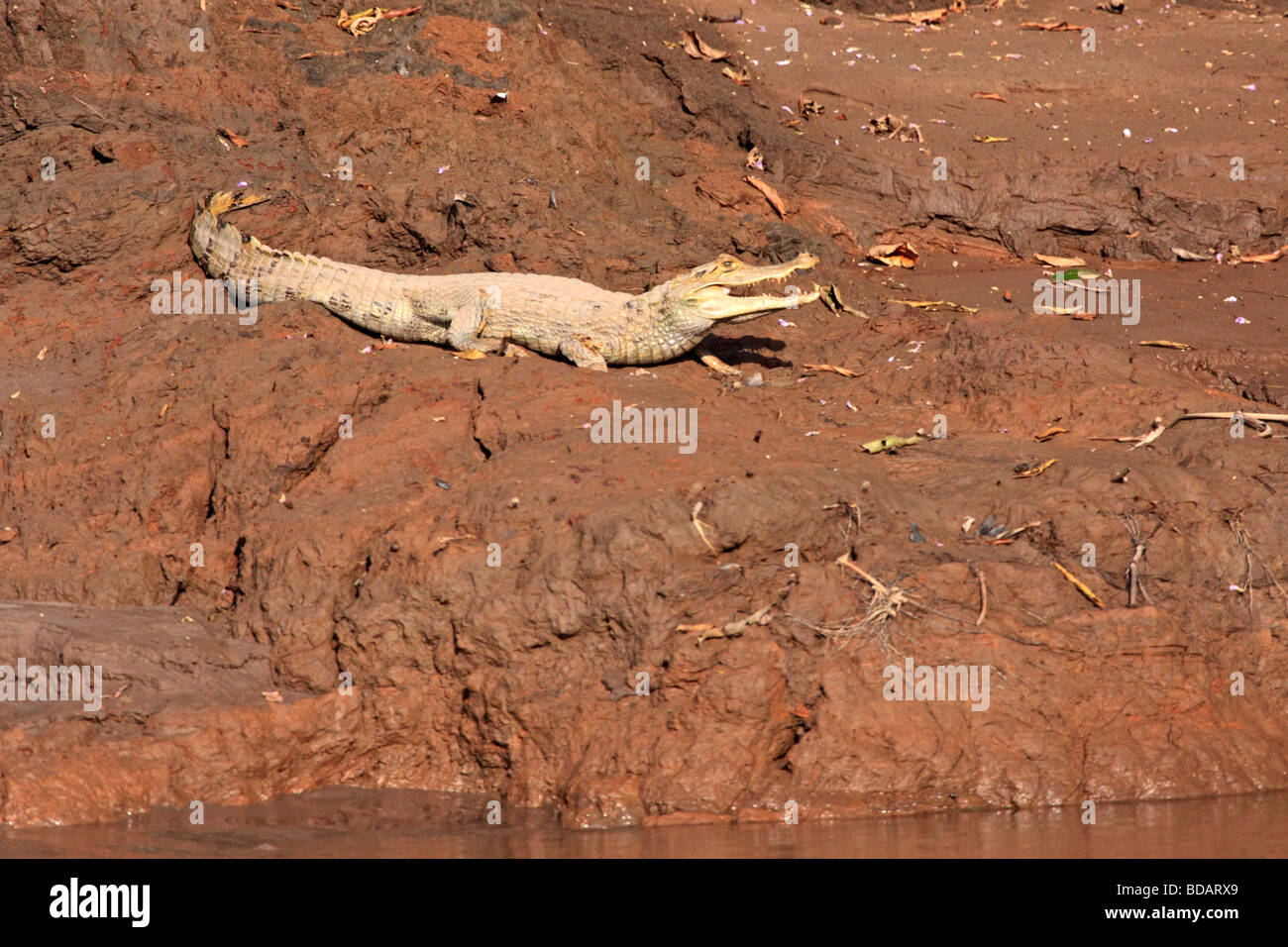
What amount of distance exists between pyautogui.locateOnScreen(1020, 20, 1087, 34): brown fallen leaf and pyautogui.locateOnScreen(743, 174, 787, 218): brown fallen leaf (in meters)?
5.00

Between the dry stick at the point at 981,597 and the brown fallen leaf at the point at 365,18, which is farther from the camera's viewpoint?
the brown fallen leaf at the point at 365,18

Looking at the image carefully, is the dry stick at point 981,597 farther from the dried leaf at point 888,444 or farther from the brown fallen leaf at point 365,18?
the brown fallen leaf at point 365,18

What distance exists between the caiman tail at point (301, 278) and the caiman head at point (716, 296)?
54.9 inches

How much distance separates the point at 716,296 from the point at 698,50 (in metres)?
4.73

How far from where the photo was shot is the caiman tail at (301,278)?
26.1ft

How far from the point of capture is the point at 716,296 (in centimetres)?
764

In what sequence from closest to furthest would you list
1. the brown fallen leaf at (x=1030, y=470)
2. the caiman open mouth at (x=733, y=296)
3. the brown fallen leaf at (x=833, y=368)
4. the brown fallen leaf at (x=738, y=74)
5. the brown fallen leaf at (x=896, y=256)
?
the brown fallen leaf at (x=1030, y=470) < the caiman open mouth at (x=733, y=296) < the brown fallen leaf at (x=833, y=368) < the brown fallen leaf at (x=896, y=256) < the brown fallen leaf at (x=738, y=74)

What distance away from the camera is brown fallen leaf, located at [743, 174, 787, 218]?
9.63 m

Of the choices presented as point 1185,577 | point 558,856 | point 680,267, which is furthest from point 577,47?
point 558,856

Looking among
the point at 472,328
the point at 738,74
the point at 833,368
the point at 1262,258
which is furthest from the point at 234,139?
the point at 1262,258

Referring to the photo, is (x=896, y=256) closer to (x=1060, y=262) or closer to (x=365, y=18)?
(x=1060, y=262)

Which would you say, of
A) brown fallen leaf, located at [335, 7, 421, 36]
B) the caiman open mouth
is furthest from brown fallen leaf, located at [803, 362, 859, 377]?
brown fallen leaf, located at [335, 7, 421, 36]

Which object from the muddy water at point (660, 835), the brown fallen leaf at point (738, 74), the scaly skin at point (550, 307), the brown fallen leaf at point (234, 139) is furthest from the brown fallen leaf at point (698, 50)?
the muddy water at point (660, 835)

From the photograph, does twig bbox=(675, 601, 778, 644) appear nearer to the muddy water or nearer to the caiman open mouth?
the muddy water
